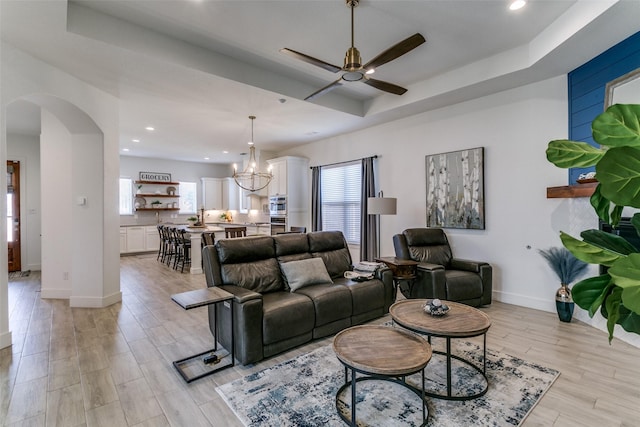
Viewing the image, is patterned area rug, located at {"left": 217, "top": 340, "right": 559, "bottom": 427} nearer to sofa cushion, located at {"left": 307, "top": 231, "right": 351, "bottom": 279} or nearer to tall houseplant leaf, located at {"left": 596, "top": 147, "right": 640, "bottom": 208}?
sofa cushion, located at {"left": 307, "top": 231, "right": 351, "bottom": 279}

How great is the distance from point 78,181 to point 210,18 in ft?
9.74

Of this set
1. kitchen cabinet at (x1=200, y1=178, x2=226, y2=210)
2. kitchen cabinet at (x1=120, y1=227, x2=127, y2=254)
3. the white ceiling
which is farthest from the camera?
kitchen cabinet at (x1=200, y1=178, x2=226, y2=210)

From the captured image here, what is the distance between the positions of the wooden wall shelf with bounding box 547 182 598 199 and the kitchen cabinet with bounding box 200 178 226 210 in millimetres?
9467

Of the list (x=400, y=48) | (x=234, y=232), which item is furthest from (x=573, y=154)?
(x=234, y=232)

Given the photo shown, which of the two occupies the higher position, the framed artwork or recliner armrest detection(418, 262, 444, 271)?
the framed artwork

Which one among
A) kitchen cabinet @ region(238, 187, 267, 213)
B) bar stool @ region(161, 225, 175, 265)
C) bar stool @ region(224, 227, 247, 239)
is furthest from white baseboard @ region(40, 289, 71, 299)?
kitchen cabinet @ region(238, 187, 267, 213)

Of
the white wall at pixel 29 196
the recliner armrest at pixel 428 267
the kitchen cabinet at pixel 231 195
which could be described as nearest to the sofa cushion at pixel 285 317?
the recliner armrest at pixel 428 267

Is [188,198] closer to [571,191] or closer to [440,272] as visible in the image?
[440,272]

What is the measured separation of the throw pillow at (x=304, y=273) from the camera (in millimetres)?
3294

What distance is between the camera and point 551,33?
123 inches

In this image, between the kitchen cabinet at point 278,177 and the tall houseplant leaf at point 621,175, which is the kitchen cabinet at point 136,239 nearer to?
the kitchen cabinet at point 278,177

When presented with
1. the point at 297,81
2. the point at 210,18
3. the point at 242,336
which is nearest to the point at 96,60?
the point at 210,18

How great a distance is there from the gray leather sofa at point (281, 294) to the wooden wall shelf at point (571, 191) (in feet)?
7.33

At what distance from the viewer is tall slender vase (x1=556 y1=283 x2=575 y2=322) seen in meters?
3.47
